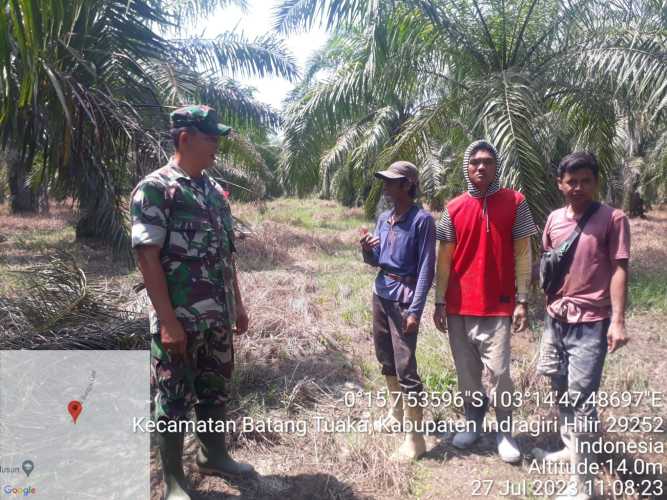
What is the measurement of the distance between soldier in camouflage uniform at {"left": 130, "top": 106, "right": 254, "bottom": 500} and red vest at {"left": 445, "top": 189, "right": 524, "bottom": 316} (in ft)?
4.08

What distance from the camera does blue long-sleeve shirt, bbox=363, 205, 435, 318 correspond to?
8.42ft

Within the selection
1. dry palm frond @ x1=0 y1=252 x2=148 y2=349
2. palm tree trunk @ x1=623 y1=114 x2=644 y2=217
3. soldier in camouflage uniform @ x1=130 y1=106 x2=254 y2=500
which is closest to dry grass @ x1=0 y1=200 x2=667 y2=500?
dry palm frond @ x1=0 y1=252 x2=148 y2=349

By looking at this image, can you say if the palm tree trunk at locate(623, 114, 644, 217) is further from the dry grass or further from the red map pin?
the red map pin

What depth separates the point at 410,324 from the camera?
2531mm

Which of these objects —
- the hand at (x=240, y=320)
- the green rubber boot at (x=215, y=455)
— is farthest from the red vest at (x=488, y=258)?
the green rubber boot at (x=215, y=455)

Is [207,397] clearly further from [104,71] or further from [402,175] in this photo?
[104,71]

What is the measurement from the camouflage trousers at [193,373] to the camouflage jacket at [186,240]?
0.28 feet

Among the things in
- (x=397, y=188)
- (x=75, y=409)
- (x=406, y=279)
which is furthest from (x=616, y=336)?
(x=75, y=409)

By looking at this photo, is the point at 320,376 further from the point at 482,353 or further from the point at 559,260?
the point at 559,260

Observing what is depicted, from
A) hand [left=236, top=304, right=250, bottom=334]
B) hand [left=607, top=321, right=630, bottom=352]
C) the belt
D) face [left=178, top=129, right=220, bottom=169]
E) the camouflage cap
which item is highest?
the camouflage cap

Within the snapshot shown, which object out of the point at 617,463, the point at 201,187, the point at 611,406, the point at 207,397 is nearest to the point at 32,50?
the point at 201,187

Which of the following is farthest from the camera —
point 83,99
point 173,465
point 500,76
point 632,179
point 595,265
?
point 632,179

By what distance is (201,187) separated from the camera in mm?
2266

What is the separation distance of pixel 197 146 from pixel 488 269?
159 cm
